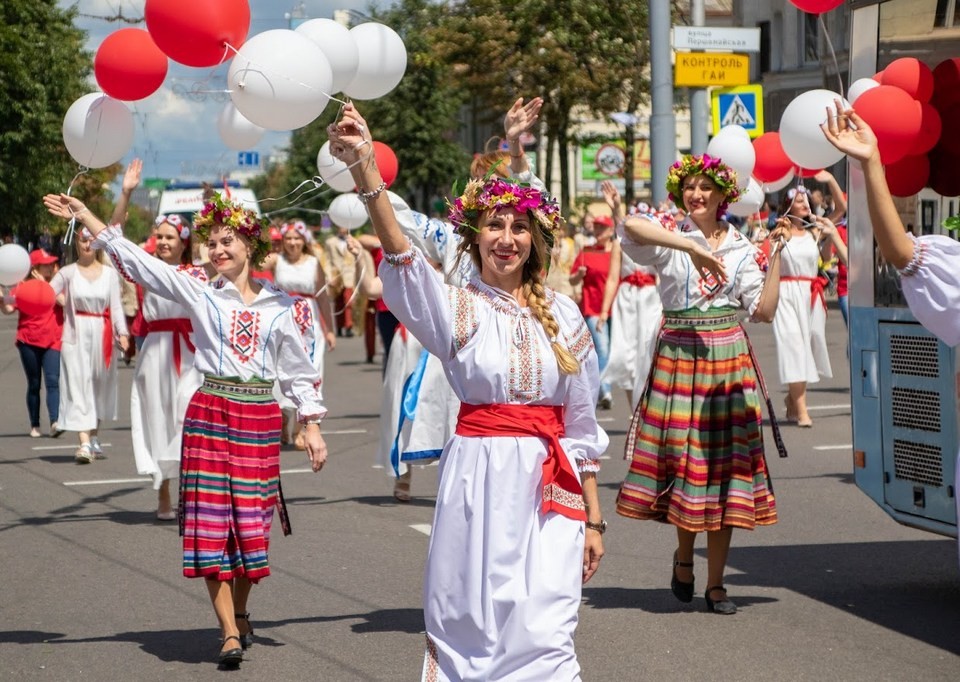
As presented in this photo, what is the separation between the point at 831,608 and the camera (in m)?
7.37

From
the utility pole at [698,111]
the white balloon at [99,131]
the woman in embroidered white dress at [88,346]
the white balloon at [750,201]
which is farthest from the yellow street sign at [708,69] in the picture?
the white balloon at [99,131]

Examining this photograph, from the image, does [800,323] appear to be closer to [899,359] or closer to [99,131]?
[899,359]

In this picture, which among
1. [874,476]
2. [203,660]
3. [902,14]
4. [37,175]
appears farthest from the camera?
[37,175]

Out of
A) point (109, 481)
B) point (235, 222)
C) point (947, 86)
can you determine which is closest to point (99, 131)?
point (235, 222)

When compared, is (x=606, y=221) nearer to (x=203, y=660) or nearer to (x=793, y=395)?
(x=793, y=395)

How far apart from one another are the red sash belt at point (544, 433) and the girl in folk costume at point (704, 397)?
2.53 meters

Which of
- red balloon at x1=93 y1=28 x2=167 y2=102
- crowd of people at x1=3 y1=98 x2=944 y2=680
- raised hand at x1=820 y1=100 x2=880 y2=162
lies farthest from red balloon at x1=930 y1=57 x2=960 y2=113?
red balloon at x1=93 y1=28 x2=167 y2=102

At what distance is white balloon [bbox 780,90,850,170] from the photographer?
7.25 metres

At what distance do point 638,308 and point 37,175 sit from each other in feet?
73.2

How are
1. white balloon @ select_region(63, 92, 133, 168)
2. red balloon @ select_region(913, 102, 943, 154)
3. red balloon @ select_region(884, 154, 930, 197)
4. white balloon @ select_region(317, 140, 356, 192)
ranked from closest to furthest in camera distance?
red balloon @ select_region(913, 102, 943, 154), red balloon @ select_region(884, 154, 930, 197), white balloon @ select_region(317, 140, 356, 192), white balloon @ select_region(63, 92, 133, 168)

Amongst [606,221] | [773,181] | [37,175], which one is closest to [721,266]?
[773,181]

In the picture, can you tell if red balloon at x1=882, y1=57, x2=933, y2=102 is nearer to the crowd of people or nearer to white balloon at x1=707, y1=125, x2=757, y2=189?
the crowd of people

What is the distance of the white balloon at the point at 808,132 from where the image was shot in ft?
23.8

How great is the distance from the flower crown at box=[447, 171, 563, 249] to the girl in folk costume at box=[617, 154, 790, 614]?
2.27 m
